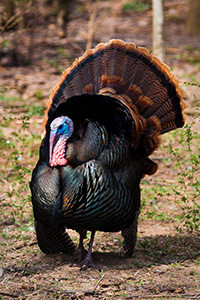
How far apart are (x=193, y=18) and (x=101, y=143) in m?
10.6

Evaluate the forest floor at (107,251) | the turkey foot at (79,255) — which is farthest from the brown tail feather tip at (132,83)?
the turkey foot at (79,255)

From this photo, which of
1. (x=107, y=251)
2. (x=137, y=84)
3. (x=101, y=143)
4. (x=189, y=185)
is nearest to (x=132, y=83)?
(x=137, y=84)

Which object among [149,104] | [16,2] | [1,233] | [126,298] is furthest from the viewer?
[16,2]

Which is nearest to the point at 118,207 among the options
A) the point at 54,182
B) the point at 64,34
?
the point at 54,182

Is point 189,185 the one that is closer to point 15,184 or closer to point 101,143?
A: point 101,143

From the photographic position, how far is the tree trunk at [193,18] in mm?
12984

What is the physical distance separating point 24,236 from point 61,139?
1669 mm

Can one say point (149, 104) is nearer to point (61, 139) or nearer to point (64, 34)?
point (61, 139)

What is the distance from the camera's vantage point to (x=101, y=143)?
4141mm

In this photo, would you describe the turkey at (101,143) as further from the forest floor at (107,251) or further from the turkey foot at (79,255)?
the forest floor at (107,251)

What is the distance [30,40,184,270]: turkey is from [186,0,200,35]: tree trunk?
9.04m

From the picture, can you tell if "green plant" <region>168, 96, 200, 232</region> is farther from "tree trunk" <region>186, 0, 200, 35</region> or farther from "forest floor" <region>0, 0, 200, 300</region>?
"tree trunk" <region>186, 0, 200, 35</region>

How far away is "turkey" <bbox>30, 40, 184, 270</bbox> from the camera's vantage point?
3902mm

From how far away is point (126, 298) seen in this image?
3.75 meters
